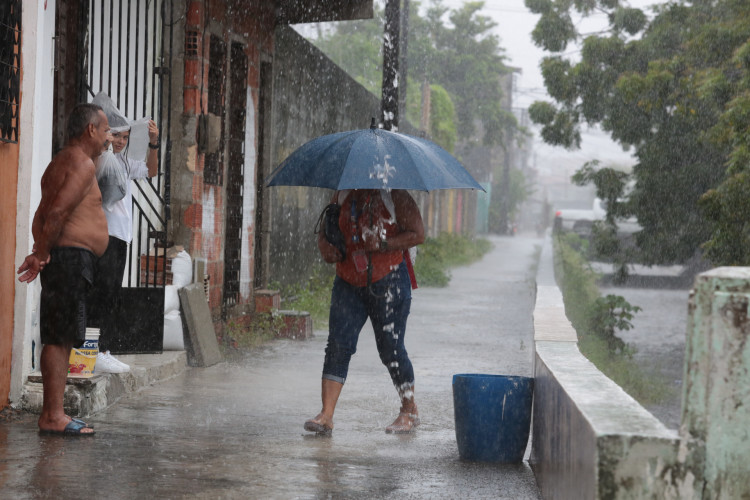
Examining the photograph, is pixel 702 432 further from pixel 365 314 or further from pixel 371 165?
pixel 365 314

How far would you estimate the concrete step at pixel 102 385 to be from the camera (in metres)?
5.66

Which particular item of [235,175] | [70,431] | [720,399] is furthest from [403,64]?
[720,399]

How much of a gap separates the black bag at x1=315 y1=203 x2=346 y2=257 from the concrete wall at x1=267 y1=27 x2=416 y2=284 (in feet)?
18.5

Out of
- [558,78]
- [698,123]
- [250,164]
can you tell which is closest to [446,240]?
[558,78]

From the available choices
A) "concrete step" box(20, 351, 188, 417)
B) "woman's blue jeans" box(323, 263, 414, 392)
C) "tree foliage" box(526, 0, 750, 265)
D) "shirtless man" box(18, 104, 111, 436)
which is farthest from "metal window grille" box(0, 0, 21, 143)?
"tree foliage" box(526, 0, 750, 265)

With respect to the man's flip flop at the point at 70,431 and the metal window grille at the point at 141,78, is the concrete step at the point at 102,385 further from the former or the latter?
the metal window grille at the point at 141,78

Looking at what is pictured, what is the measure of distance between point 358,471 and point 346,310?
1.04 metres

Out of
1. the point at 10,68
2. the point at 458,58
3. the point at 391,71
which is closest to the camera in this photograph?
the point at 10,68

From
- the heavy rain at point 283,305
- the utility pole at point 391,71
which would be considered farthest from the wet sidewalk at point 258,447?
the utility pole at point 391,71

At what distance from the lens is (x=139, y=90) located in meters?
8.38

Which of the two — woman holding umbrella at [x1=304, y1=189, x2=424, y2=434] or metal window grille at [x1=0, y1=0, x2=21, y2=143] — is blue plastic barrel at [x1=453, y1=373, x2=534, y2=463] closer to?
woman holding umbrella at [x1=304, y1=189, x2=424, y2=434]

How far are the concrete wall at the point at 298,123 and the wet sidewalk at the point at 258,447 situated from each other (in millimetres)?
3753

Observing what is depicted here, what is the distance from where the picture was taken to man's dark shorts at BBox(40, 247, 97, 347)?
16.6ft

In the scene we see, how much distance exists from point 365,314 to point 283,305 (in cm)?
642
